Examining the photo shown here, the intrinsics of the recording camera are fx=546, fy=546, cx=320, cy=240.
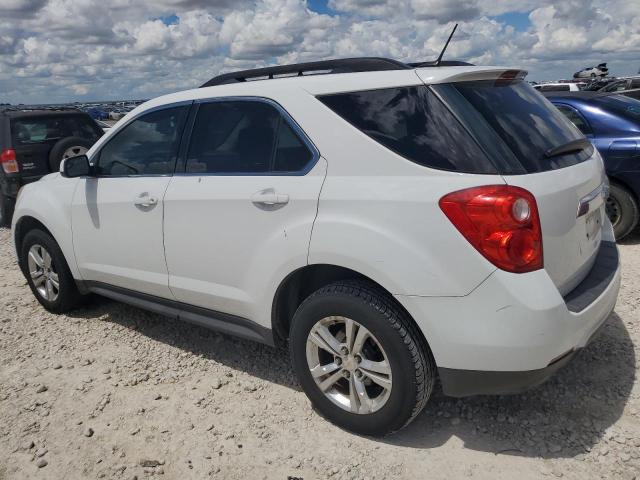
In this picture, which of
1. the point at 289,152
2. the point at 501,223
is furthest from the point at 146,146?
the point at 501,223

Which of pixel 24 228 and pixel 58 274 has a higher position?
pixel 24 228

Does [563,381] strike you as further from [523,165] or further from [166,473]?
[166,473]

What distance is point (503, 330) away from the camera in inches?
87.5

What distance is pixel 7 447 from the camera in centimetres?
294

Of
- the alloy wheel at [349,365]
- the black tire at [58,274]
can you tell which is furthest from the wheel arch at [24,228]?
the alloy wheel at [349,365]

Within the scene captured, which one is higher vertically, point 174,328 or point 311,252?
point 311,252

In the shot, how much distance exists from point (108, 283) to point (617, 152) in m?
4.96

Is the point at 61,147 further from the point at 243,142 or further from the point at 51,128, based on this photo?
the point at 243,142

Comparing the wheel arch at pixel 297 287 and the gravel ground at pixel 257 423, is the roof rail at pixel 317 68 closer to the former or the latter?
the wheel arch at pixel 297 287

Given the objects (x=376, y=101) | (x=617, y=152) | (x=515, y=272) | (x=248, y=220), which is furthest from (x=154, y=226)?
(x=617, y=152)

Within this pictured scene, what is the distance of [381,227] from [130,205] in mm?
1908

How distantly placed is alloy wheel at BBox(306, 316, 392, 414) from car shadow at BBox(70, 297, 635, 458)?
0.26 m

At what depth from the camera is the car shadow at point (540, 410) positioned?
8.78ft

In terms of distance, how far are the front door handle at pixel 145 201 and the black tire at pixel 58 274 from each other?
1.26 meters
